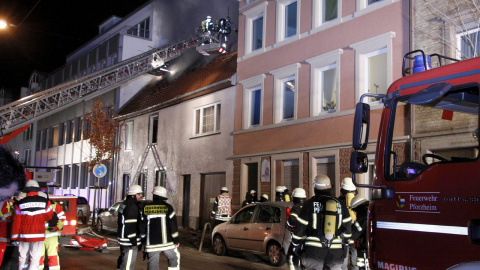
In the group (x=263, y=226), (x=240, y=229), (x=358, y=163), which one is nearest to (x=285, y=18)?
(x=240, y=229)

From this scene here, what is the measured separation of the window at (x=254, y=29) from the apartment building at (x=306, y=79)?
4 centimetres

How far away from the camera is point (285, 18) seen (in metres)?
19.0

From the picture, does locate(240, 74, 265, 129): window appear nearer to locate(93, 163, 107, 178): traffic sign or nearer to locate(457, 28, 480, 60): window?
locate(93, 163, 107, 178): traffic sign

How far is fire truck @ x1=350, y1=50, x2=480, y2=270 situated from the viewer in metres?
4.47

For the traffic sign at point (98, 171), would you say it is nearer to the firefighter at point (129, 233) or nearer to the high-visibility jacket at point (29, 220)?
the high-visibility jacket at point (29, 220)

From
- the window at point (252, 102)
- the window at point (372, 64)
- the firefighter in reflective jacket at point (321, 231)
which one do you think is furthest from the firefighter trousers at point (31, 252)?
the window at point (252, 102)

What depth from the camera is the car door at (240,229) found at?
12398 mm

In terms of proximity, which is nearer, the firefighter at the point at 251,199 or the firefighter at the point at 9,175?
the firefighter at the point at 9,175

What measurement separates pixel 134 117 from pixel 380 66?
1744 centimetres

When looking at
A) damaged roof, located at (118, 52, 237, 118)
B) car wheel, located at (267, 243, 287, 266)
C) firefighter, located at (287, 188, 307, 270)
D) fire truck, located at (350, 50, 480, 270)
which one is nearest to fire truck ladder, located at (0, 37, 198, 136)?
damaged roof, located at (118, 52, 237, 118)

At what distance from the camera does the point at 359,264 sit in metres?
7.96

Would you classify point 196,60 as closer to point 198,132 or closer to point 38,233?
point 198,132

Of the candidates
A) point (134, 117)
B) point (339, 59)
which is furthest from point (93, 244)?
point (134, 117)

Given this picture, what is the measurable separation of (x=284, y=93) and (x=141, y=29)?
2079 centimetres
